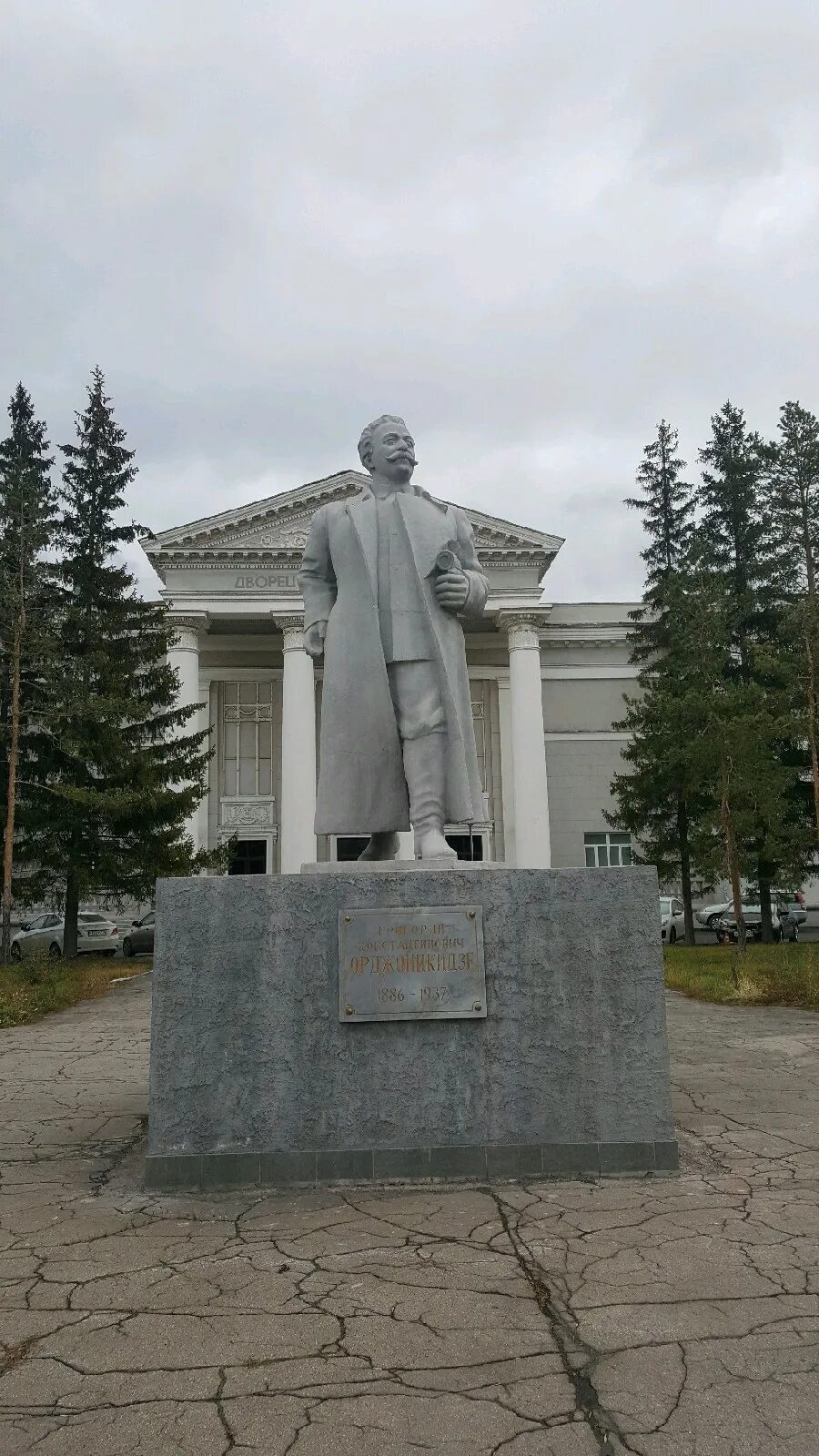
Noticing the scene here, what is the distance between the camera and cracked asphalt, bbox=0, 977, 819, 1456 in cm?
251

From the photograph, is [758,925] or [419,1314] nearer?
[419,1314]

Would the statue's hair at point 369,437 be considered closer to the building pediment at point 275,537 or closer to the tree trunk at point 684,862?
the tree trunk at point 684,862

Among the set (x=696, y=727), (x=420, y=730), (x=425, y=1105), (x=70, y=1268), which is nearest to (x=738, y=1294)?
(x=425, y=1105)

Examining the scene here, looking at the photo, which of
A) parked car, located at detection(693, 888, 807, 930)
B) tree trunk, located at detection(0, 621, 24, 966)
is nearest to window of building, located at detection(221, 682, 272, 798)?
tree trunk, located at detection(0, 621, 24, 966)

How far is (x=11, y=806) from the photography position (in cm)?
2114

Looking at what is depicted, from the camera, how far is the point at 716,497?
35.0m

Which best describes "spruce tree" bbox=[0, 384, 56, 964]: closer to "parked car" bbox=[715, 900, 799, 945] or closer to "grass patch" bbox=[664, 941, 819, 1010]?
"grass patch" bbox=[664, 941, 819, 1010]

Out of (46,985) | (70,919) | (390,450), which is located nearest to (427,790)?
(390,450)

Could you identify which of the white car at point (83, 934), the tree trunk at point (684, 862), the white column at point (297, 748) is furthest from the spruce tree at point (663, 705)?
the white car at point (83, 934)

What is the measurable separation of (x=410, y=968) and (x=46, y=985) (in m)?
12.8

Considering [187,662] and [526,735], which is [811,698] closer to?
[526,735]

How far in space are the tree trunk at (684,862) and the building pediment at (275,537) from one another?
9674 millimetres

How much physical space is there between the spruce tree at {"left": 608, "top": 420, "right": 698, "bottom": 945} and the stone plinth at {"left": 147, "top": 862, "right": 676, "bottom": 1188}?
61.8ft

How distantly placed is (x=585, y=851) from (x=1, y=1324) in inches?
1449
